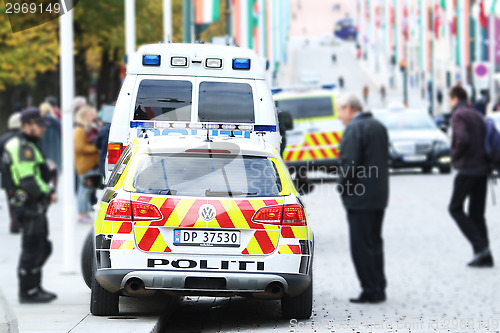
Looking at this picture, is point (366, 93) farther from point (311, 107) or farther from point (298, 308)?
point (298, 308)

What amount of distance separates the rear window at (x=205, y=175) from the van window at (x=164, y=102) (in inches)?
19.3

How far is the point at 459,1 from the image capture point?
2039 inches

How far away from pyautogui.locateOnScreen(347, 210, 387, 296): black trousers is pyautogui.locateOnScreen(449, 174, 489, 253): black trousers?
276 centimetres

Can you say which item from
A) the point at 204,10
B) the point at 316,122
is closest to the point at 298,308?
the point at 204,10

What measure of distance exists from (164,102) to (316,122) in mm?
22493

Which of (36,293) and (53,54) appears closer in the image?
(36,293)

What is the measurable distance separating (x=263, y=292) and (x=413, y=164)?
26305 millimetres

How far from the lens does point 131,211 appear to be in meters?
5.82

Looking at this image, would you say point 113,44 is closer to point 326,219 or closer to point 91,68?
point 91,68

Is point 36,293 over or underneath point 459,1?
underneath

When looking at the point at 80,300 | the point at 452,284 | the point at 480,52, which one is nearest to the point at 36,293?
the point at 80,300

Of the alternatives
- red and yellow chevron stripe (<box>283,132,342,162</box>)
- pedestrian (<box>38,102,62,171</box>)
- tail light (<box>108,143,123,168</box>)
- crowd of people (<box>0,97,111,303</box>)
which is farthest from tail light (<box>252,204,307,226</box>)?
red and yellow chevron stripe (<box>283,132,342,162</box>)

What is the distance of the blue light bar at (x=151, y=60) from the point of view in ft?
20.4

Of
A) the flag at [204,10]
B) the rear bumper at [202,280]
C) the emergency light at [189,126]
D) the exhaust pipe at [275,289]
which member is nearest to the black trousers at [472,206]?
the flag at [204,10]
